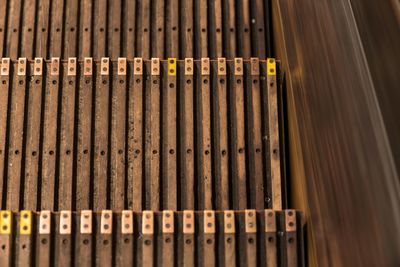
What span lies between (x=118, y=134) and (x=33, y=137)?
19.5 inches

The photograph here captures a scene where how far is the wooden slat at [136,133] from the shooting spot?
3.92 m

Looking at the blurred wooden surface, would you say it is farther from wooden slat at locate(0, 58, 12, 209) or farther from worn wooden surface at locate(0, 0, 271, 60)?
wooden slat at locate(0, 58, 12, 209)

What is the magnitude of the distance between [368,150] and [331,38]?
2.51 ft

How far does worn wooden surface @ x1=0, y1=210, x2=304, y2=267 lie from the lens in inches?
133

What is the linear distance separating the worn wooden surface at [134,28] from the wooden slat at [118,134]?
0.53 metres

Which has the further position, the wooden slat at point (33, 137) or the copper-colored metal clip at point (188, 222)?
the wooden slat at point (33, 137)

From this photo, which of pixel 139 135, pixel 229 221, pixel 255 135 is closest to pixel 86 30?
pixel 139 135

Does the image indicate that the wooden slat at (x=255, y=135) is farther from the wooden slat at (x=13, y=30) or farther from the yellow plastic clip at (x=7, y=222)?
the wooden slat at (x=13, y=30)

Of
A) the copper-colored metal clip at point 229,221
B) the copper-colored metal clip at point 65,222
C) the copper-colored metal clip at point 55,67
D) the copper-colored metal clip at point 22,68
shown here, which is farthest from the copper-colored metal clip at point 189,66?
the copper-colored metal clip at point 65,222

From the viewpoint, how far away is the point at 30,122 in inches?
161

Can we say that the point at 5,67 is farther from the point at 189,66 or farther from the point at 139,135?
the point at 189,66

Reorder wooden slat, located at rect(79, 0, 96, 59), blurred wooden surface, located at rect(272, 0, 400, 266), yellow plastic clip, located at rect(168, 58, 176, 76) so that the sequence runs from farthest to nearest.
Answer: wooden slat, located at rect(79, 0, 96, 59) < yellow plastic clip, located at rect(168, 58, 176, 76) < blurred wooden surface, located at rect(272, 0, 400, 266)

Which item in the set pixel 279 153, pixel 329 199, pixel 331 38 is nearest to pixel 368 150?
pixel 329 199

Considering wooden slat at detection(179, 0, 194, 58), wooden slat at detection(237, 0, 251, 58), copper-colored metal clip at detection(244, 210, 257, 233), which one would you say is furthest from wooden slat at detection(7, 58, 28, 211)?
wooden slat at detection(237, 0, 251, 58)
